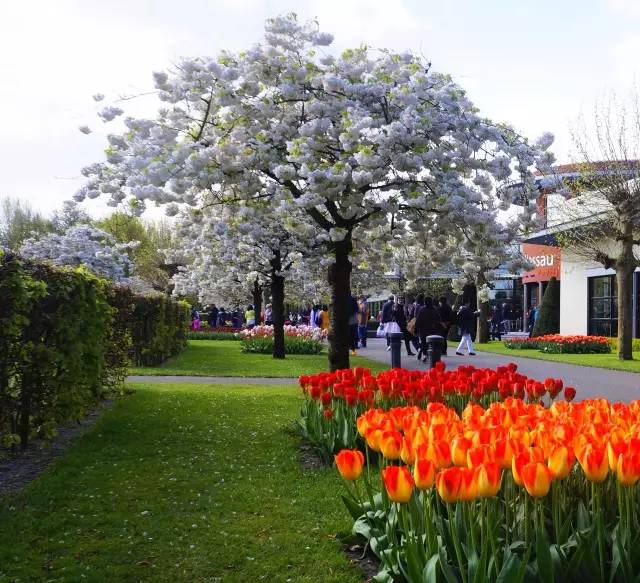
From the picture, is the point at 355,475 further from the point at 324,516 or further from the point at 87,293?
the point at 87,293

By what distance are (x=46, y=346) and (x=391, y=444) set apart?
5.23 m

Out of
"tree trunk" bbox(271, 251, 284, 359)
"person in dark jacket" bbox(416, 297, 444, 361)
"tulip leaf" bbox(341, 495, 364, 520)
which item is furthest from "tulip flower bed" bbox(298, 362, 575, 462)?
"tree trunk" bbox(271, 251, 284, 359)

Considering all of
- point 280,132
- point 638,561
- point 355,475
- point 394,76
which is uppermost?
point 394,76

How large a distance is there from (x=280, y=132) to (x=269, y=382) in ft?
18.9

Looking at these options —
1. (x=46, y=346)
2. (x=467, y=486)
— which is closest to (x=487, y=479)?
(x=467, y=486)

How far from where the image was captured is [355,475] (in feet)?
10.2

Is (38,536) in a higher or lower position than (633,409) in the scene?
lower

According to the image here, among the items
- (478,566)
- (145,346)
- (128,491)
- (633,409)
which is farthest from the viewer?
(145,346)

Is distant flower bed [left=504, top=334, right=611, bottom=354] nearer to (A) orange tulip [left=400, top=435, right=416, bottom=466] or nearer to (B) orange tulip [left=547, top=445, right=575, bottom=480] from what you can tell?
(A) orange tulip [left=400, top=435, right=416, bottom=466]

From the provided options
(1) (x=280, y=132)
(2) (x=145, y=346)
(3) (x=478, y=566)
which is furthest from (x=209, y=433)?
(2) (x=145, y=346)

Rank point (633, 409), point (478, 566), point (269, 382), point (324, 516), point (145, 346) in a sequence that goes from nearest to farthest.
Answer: point (478, 566)
point (633, 409)
point (324, 516)
point (269, 382)
point (145, 346)

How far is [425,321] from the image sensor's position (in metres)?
19.5

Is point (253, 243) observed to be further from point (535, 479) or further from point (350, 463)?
point (535, 479)

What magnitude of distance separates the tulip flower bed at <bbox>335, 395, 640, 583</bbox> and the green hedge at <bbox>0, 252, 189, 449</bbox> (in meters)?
3.76
